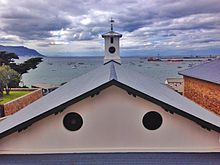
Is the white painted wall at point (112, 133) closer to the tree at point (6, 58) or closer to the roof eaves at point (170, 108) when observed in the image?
the roof eaves at point (170, 108)

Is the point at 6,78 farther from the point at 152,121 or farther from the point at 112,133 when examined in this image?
the point at 152,121

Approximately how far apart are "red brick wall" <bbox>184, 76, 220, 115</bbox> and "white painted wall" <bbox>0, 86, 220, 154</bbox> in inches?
354

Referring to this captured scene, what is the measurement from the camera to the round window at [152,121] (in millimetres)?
8125

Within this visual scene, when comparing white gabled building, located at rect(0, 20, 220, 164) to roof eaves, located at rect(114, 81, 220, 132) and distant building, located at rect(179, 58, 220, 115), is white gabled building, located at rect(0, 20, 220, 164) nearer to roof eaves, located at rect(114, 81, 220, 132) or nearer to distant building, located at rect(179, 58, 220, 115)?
roof eaves, located at rect(114, 81, 220, 132)

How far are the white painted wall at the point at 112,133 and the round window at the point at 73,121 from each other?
3.7 inches

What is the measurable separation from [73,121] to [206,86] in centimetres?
1211

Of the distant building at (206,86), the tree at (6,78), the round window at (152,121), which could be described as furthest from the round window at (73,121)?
the tree at (6,78)

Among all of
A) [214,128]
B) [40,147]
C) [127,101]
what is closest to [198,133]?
[214,128]

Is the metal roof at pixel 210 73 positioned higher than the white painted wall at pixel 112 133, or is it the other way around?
the metal roof at pixel 210 73

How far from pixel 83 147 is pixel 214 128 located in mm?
3462

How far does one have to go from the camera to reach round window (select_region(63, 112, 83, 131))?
8.09m

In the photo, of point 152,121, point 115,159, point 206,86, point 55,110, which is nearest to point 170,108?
point 152,121

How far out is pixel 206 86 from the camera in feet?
59.6

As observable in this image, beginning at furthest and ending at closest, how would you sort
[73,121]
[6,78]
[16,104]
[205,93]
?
[6,78] → [16,104] → [205,93] → [73,121]
